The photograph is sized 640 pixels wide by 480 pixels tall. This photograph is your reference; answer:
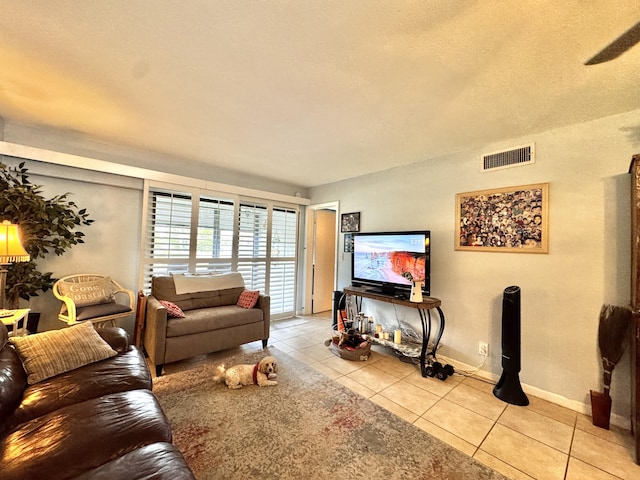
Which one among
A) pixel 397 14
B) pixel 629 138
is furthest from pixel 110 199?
pixel 629 138

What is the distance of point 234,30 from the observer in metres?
A: 1.37

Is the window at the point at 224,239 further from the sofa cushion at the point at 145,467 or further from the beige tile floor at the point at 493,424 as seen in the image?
the sofa cushion at the point at 145,467

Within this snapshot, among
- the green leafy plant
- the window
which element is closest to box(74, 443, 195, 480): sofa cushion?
the green leafy plant

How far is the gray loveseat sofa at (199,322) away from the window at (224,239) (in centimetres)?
43

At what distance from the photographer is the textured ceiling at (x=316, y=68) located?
1.26 metres

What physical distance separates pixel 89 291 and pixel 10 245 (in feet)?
3.18

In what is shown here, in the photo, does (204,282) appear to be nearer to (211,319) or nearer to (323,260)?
(211,319)

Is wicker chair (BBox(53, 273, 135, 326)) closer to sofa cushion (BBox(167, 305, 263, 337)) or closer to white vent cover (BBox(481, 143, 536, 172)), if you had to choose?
sofa cushion (BBox(167, 305, 263, 337))

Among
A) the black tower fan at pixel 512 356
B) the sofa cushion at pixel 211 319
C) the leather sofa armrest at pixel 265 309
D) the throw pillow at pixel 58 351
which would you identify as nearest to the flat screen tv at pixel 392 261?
the black tower fan at pixel 512 356

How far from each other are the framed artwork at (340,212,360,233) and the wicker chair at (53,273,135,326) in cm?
288

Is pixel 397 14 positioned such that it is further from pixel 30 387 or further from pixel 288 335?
pixel 288 335

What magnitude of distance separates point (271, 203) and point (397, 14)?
11.0 feet

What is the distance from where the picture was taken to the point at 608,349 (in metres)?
1.94

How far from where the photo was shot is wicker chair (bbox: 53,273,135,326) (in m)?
2.56
